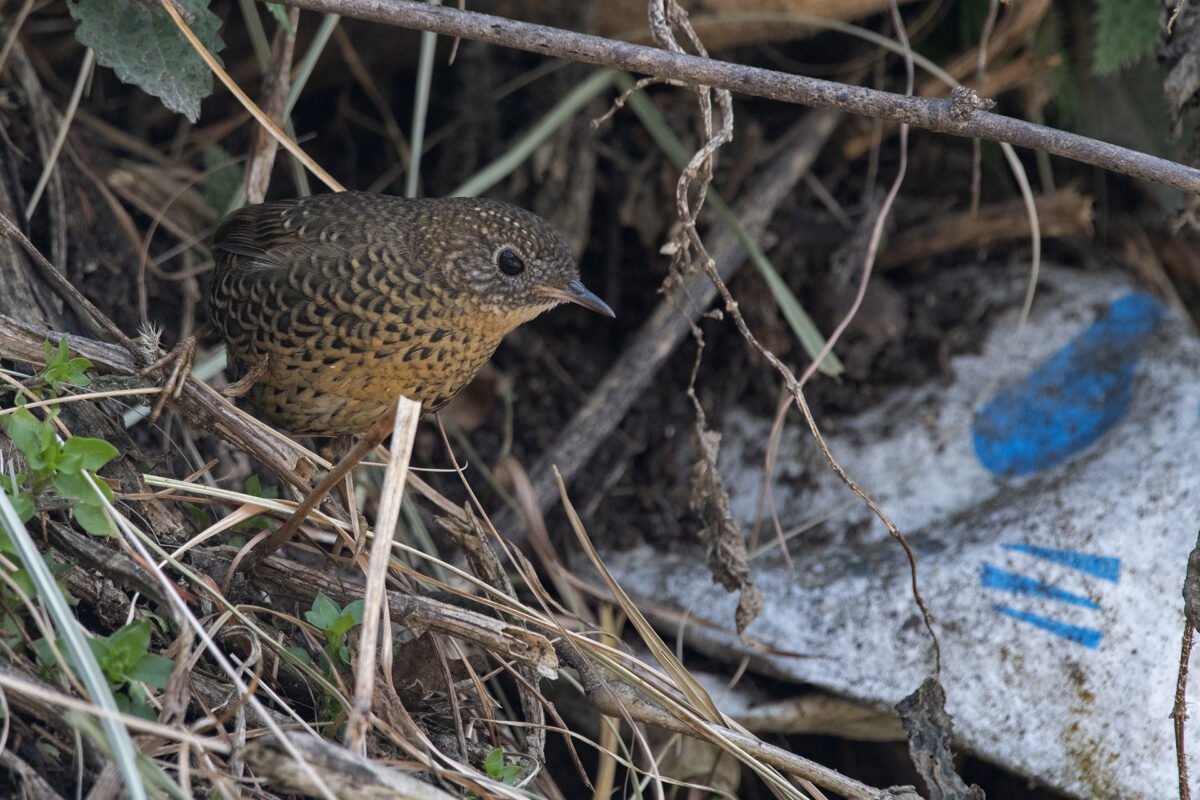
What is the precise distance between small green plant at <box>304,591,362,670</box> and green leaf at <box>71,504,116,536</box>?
15.7 inches

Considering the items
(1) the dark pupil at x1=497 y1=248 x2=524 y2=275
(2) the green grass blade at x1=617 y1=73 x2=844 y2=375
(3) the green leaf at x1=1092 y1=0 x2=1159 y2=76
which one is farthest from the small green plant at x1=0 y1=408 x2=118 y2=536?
(3) the green leaf at x1=1092 y1=0 x2=1159 y2=76

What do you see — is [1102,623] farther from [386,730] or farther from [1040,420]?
[386,730]

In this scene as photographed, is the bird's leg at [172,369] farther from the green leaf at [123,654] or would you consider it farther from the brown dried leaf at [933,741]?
the brown dried leaf at [933,741]

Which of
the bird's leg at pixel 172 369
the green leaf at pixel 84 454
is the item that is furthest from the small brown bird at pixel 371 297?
the green leaf at pixel 84 454

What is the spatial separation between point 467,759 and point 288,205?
5.03 ft

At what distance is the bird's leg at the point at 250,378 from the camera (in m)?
2.85

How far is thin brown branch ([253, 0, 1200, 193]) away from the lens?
7.27 ft

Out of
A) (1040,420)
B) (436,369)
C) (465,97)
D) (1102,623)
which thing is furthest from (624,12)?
(1102,623)

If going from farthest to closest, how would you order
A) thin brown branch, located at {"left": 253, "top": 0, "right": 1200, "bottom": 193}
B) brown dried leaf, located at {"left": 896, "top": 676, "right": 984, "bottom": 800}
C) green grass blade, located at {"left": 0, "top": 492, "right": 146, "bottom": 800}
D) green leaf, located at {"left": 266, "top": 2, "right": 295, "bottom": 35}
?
→ green leaf, located at {"left": 266, "top": 2, "right": 295, "bottom": 35}
brown dried leaf, located at {"left": 896, "top": 676, "right": 984, "bottom": 800}
thin brown branch, located at {"left": 253, "top": 0, "right": 1200, "bottom": 193}
green grass blade, located at {"left": 0, "top": 492, "right": 146, "bottom": 800}

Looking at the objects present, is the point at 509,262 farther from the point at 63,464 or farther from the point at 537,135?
the point at 63,464

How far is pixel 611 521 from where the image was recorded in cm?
383

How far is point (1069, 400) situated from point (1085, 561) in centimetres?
71

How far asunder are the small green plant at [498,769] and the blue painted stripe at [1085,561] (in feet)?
5.11

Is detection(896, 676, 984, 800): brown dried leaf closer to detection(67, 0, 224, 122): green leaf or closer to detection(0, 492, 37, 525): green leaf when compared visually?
detection(0, 492, 37, 525): green leaf
